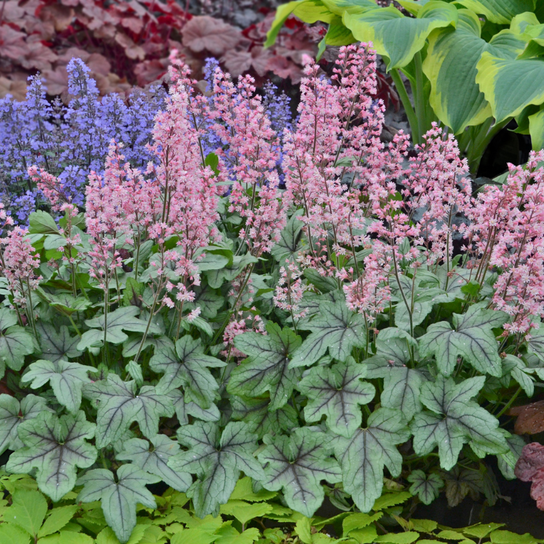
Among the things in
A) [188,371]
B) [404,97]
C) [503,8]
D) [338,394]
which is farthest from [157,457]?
Answer: [503,8]

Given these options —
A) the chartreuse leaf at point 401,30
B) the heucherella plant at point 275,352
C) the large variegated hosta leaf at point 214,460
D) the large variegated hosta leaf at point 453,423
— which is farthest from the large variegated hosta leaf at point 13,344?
the chartreuse leaf at point 401,30

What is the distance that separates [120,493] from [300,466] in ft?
1.66

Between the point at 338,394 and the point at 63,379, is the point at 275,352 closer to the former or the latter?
the point at 338,394

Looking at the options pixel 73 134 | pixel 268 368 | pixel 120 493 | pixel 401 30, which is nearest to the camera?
pixel 120 493

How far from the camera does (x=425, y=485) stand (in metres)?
1.92

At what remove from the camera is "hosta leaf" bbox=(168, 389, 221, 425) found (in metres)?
1.94

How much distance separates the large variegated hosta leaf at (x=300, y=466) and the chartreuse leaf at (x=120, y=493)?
1.07ft

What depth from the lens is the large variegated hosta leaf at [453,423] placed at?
5.75ft

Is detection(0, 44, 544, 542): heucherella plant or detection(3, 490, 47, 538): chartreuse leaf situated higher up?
detection(0, 44, 544, 542): heucherella plant

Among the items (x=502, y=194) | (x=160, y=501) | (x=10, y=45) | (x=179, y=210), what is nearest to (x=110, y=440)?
(x=160, y=501)

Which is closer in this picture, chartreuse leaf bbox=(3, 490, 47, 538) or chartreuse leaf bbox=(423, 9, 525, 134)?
chartreuse leaf bbox=(3, 490, 47, 538)

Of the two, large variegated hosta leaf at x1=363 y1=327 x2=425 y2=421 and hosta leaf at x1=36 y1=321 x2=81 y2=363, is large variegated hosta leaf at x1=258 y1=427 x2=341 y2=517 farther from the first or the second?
hosta leaf at x1=36 y1=321 x2=81 y2=363

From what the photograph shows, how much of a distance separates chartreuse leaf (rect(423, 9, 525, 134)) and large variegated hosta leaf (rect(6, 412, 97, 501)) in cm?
240

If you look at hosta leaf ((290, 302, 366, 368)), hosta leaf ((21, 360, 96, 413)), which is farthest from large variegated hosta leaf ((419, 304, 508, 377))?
hosta leaf ((21, 360, 96, 413))
